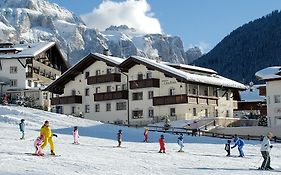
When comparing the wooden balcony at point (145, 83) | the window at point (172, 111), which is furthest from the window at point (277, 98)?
the wooden balcony at point (145, 83)

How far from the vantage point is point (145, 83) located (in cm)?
6600

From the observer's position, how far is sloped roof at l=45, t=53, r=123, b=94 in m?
69.4

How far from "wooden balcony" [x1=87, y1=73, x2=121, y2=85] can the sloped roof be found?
1.47 metres

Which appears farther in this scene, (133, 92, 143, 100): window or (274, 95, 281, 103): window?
(133, 92, 143, 100): window

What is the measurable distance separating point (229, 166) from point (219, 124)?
32.4m

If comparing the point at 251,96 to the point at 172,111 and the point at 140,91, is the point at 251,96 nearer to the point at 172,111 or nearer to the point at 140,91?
the point at 140,91

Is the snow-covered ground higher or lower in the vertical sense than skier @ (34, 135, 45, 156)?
lower

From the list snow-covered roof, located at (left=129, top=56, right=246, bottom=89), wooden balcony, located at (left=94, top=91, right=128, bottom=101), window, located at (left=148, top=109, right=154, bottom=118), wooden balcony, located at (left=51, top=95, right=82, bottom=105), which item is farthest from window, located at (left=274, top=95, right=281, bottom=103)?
wooden balcony, located at (left=51, top=95, right=82, bottom=105)

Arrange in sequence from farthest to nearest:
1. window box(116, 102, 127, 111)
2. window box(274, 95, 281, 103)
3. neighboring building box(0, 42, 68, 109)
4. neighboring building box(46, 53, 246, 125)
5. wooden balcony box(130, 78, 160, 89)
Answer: neighboring building box(0, 42, 68, 109), window box(116, 102, 127, 111), wooden balcony box(130, 78, 160, 89), neighboring building box(46, 53, 246, 125), window box(274, 95, 281, 103)

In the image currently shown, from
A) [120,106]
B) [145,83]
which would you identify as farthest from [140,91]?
[120,106]

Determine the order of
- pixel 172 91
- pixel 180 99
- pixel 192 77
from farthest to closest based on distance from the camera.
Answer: pixel 172 91, pixel 192 77, pixel 180 99

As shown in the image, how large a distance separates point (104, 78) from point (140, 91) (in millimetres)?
5355

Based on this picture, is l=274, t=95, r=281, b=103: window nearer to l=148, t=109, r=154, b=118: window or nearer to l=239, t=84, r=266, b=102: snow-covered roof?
l=148, t=109, r=154, b=118: window

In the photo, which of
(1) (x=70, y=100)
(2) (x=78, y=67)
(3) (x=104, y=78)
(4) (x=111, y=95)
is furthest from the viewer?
(2) (x=78, y=67)
